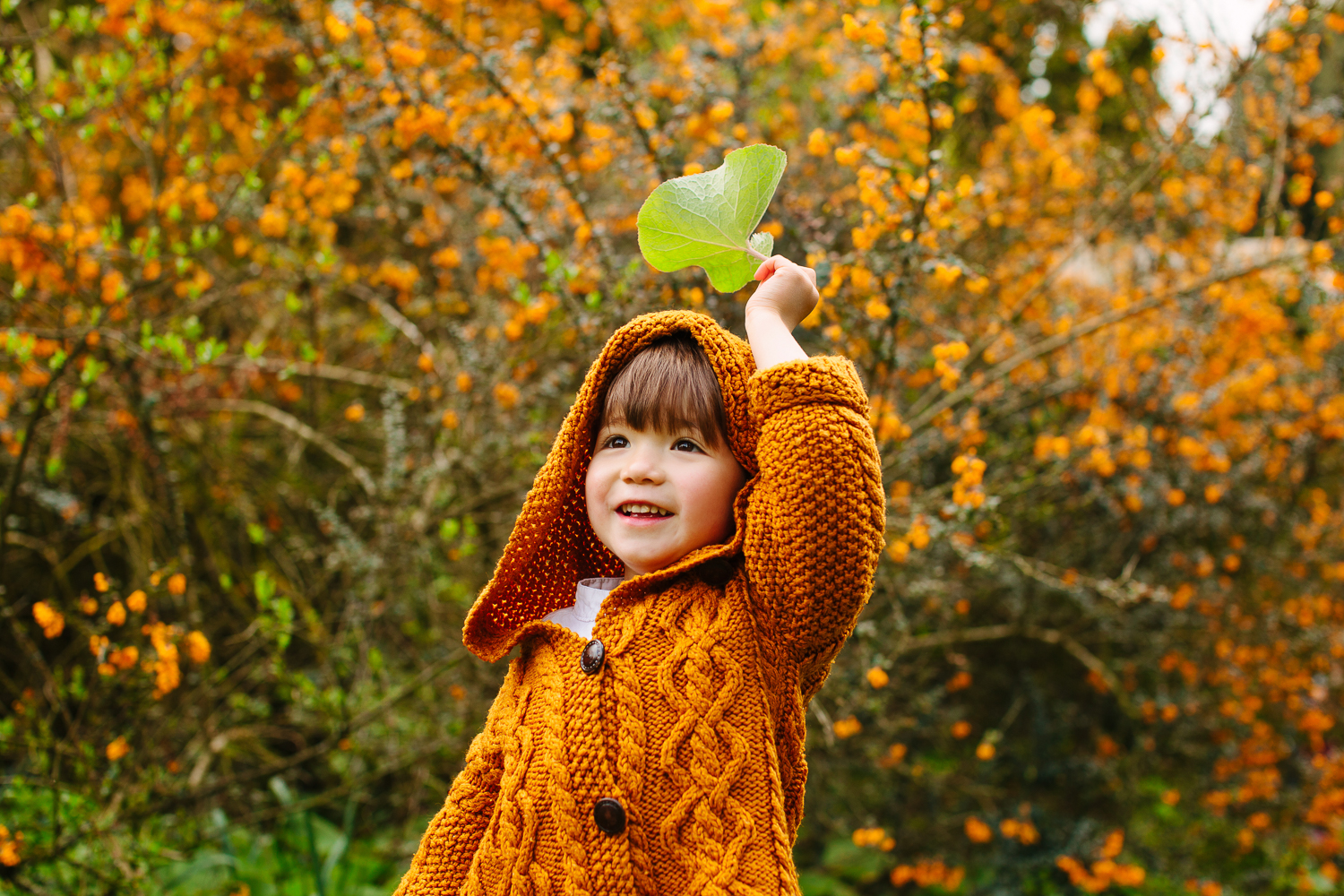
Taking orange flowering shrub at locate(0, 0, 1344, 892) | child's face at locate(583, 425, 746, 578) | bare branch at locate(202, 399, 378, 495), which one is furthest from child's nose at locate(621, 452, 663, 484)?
bare branch at locate(202, 399, 378, 495)

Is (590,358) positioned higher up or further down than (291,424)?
higher up

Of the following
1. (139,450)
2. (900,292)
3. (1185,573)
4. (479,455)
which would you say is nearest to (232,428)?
(139,450)

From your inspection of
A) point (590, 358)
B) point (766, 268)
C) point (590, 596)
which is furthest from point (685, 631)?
point (590, 358)

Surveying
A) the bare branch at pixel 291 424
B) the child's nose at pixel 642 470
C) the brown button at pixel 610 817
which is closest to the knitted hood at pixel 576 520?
the child's nose at pixel 642 470

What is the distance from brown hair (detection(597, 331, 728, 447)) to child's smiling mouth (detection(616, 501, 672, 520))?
0.35ft

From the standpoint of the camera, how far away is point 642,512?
1213mm

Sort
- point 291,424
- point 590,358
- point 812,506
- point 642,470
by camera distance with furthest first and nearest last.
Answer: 1. point 291,424
2. point 590,358
3. point 642,470
4. point 812,506

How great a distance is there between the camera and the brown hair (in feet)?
3.95

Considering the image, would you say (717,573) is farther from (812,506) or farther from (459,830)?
(459,830)

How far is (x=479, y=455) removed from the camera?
2730 mm

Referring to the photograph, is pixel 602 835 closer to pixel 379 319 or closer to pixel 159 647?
pixel 159 647

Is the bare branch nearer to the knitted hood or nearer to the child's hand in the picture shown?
the knitted hood

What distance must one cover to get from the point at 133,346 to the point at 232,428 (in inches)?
44.3

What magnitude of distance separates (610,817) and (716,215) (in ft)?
2.65
